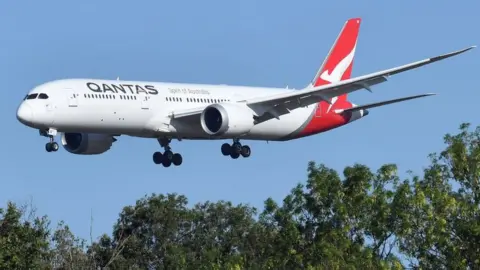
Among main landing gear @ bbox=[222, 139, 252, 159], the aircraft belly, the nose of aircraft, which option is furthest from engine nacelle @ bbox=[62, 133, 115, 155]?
the aircraft belly

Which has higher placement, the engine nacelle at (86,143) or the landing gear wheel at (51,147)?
the engine nacelle at (86,143)

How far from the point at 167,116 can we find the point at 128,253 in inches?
1078

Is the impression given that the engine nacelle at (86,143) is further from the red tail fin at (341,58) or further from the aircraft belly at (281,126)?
the red tail fin at (341,58)

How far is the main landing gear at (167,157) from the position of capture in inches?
3130

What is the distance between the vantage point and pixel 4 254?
6550cm

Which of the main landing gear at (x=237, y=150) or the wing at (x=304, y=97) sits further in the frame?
the main landing gear at (x=237, y=150)

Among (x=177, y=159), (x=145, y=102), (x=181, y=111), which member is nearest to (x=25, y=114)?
(x=145, y=102)

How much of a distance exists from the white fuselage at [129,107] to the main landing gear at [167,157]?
1.99 meters

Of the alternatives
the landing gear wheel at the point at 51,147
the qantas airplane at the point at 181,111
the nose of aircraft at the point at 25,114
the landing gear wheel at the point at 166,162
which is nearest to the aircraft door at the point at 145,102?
the qantas airplane at the point at 181,111

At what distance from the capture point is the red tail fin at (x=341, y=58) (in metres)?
88.1

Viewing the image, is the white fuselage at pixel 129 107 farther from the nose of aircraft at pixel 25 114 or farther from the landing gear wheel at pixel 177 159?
the landing gear wheel at pixel 177 159

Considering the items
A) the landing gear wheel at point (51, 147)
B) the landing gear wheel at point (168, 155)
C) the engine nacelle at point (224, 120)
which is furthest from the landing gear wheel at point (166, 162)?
the landing gear wheel at point (51, 147)

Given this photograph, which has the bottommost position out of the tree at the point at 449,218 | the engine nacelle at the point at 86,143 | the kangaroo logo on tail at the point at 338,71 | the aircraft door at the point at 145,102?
the tree at the point at 449,218

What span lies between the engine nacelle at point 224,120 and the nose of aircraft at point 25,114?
30.4 ft
